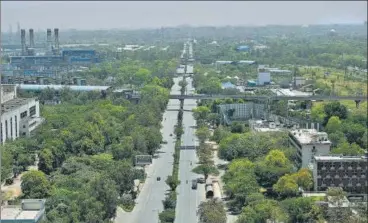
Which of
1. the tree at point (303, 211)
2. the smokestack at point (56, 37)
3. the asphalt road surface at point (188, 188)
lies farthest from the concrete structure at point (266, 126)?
the smokestack at point (56, 37)

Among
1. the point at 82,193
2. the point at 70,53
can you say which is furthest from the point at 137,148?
the point at 70,53

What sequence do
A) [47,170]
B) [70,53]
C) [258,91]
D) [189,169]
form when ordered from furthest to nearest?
[70,53] → [258,91] → [189,169] → [47,170]

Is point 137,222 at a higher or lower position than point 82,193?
lower

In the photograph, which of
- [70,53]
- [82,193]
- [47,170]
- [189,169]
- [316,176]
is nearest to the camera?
[82,193]

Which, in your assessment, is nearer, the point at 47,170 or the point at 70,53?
the point at 47,170

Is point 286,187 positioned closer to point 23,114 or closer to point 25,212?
point 25,212

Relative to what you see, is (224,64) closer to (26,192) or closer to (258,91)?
(258,91)

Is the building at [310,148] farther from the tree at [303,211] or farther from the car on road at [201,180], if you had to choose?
the tree at [303,211]
